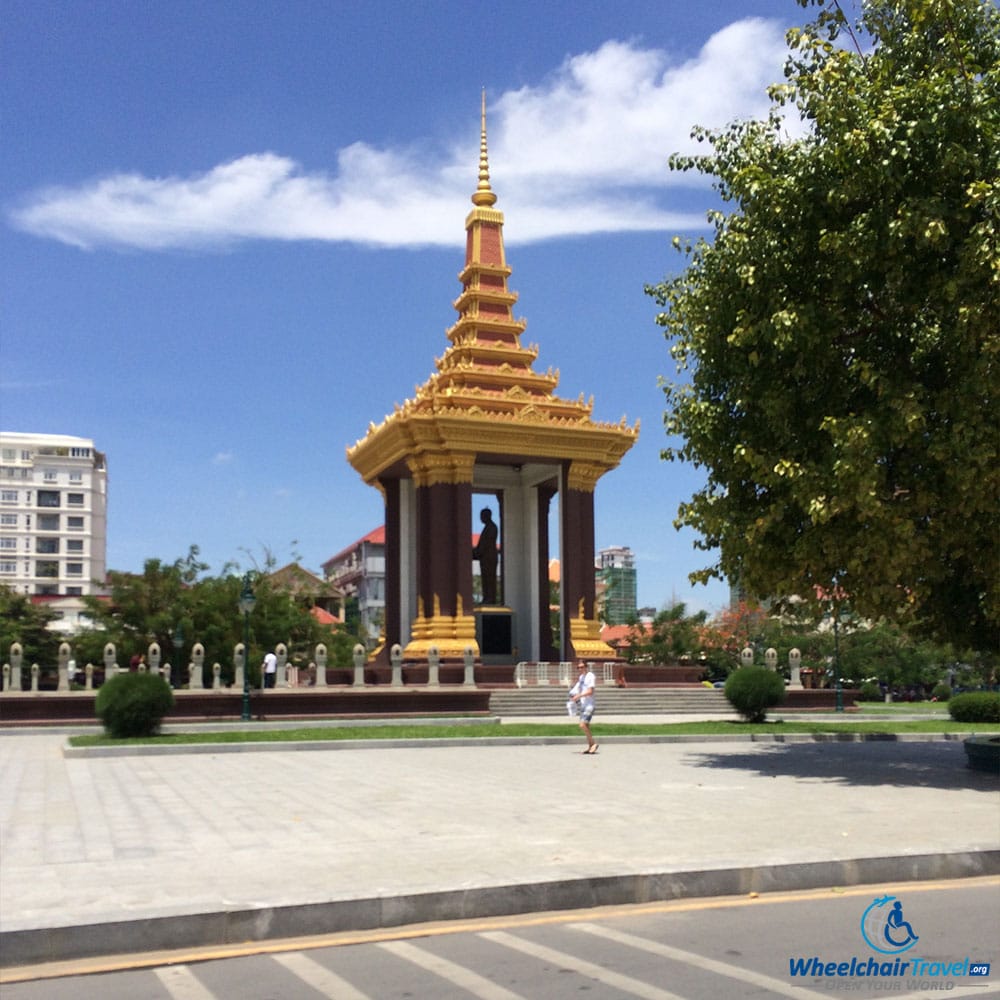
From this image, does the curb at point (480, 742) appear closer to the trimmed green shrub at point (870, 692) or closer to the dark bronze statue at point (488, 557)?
the dark bronze statue at point (488, 557)

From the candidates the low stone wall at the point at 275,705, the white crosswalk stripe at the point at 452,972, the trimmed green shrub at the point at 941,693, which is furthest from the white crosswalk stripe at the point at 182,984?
the trimmed green shrub at the point at 941,693

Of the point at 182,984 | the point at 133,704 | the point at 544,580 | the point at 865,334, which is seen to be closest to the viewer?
the point at 182,984

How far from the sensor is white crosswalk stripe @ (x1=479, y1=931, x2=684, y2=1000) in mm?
5941

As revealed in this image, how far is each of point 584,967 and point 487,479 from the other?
39.8 meters

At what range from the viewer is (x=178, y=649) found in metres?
48.1

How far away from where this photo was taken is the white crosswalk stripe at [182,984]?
603 cm

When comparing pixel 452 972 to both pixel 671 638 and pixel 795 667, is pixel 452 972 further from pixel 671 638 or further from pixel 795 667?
pixel 671 638

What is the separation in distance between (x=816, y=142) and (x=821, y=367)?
3.18m

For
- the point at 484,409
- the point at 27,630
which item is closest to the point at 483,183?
the point at 484,409

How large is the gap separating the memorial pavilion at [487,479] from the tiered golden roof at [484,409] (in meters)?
0.05

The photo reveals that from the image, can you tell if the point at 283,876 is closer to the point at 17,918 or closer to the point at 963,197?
the point at 17,918

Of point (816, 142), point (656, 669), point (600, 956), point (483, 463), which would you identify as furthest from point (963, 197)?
point (483, 463)

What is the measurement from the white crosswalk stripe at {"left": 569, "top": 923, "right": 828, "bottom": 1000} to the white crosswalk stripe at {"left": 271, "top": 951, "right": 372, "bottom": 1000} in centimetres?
170

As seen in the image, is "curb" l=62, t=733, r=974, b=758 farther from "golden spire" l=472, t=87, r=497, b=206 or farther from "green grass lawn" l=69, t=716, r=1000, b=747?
"golden spire" l=472, t=87, r=497, b=206
